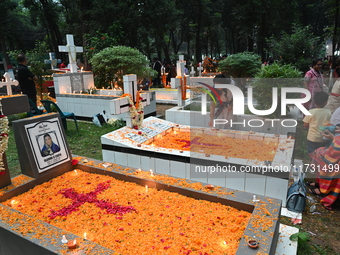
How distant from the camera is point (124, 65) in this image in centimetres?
1092

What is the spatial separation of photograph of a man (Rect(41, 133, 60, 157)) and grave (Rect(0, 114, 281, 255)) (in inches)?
1.0

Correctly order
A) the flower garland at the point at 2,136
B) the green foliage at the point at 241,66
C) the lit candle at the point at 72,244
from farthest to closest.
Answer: the green foliage at the point at 241,66 → the flower garland at the point at 2,136 → the lit candle at the point at 72,244

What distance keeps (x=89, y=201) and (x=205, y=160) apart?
7.12 ft

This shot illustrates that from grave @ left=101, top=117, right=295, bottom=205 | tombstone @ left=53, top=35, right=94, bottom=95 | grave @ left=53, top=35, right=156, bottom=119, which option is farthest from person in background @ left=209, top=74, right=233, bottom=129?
tombstone @ left=53, top=35, right=94, bottom=95

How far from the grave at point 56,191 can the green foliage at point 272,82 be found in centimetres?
447

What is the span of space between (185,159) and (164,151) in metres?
0.49

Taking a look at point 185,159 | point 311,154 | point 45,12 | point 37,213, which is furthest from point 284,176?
point 45,12

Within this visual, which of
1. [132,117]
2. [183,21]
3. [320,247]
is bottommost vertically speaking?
[320,247]

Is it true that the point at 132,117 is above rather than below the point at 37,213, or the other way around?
above

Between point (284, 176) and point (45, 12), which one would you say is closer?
point (284, 176)

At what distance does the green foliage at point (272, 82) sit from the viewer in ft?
24.0

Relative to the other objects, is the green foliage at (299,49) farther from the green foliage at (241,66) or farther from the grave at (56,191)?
the grave at (56,191)

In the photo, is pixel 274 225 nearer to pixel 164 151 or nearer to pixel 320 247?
pixel 320 247

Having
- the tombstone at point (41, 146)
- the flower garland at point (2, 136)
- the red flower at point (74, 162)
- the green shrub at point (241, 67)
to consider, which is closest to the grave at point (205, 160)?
the red flower at point (74, 162)
